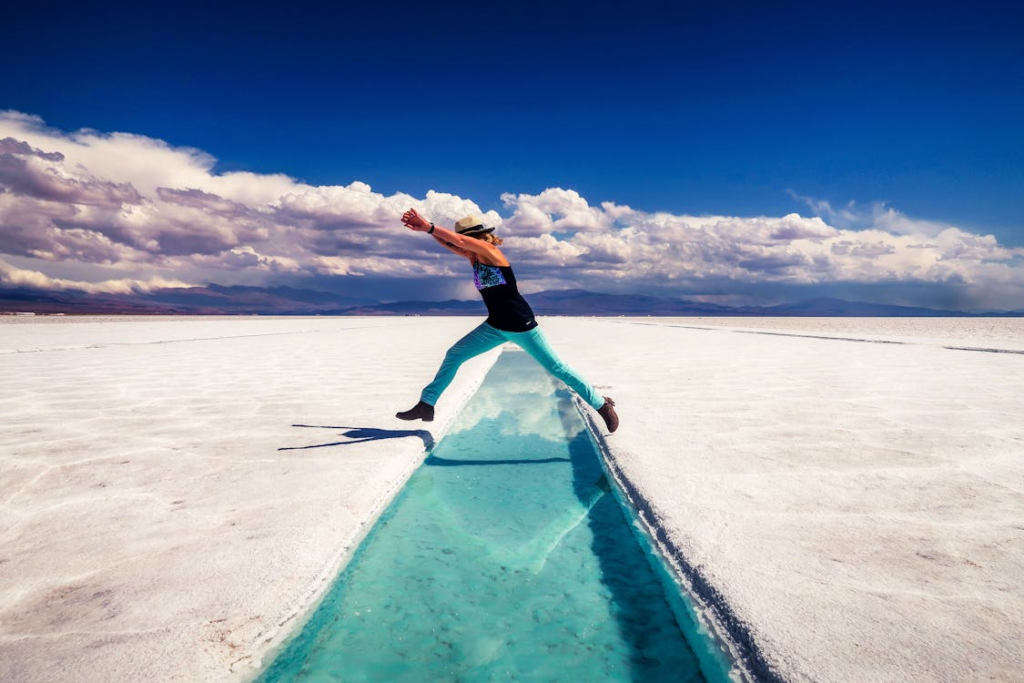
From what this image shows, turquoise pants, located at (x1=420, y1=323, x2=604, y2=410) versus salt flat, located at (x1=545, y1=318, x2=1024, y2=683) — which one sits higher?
turquoise pants, located at (x1=420, y1=323, x2=604, y2=410)

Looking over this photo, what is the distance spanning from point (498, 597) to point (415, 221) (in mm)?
2139

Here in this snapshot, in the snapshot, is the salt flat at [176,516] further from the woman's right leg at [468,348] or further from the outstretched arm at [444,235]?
the outstretched arm at [444,235]

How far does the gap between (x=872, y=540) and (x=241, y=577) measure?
227 centimetres

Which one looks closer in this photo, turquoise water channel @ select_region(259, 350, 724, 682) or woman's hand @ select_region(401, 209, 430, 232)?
turquoise water channel @ select_region(259, 350, 724, 682)

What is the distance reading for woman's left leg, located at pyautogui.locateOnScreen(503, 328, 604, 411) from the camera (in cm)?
350

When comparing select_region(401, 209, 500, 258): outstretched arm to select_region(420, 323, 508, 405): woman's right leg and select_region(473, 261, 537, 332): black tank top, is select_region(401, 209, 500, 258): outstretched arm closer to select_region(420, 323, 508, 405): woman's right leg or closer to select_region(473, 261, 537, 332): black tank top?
select_region(473, 261, 537, 332): black tank top

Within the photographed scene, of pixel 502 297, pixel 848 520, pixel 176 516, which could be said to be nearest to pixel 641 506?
pixel 848 520

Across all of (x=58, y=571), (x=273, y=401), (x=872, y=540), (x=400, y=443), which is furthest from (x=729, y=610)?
(x=273, y=401)

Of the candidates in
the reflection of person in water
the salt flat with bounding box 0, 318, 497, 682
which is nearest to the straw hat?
the reflection of person in water

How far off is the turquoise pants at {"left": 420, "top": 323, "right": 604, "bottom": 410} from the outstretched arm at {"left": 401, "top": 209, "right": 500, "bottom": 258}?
0.56m

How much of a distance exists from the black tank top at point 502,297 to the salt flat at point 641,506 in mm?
993

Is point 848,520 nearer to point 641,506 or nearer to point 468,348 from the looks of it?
point 641,506

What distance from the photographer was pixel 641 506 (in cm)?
250

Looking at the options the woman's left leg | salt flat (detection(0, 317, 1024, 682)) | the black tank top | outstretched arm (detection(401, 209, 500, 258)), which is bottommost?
salt flat (detection(0, 317, 1024, 682))
